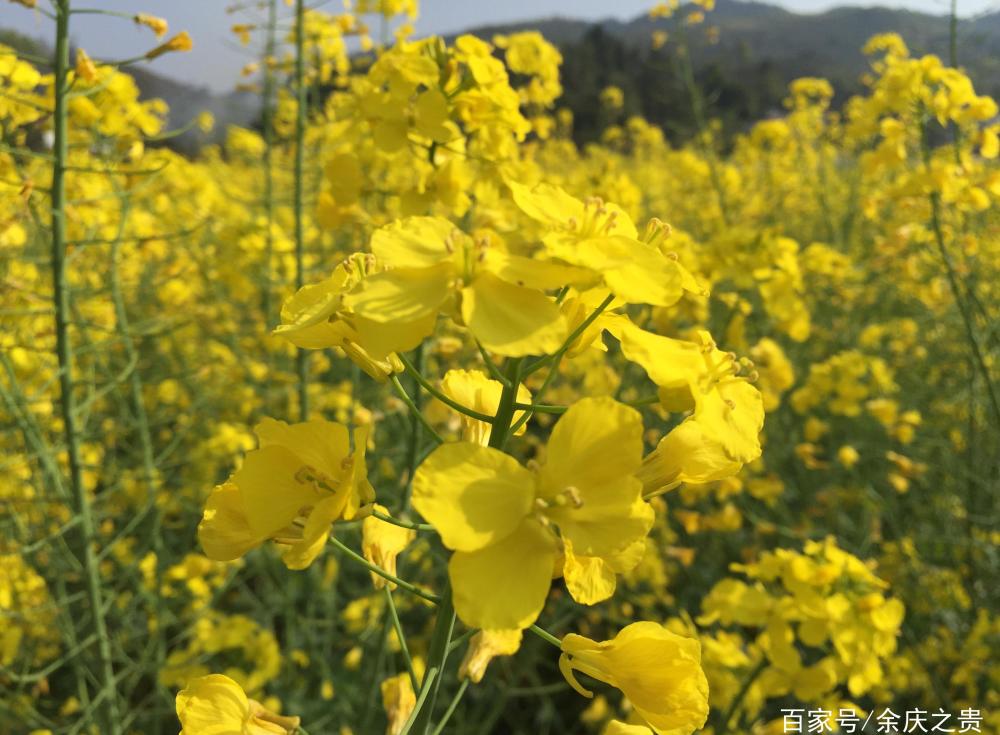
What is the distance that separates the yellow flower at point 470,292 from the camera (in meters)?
0.71

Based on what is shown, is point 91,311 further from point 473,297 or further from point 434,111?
point 473,297

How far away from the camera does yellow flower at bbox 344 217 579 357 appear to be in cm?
71

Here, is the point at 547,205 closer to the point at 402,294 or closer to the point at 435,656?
the point at 402,294

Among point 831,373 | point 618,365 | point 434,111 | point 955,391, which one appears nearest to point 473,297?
point 434,111

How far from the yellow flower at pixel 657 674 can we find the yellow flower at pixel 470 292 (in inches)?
14.8

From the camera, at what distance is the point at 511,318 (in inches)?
28.7

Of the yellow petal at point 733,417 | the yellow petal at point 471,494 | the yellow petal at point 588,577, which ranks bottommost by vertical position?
the yellow petal at point 588,577

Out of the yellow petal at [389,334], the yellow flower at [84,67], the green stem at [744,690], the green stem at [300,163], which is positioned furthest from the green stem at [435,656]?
the green stem at [300,163]

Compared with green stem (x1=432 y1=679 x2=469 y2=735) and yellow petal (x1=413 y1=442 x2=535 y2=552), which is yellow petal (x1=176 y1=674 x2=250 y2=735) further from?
yellow petal (x1=413 y1=442 x2=535 y2=552)

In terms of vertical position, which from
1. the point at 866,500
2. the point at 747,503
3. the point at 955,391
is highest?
the point at 955,391

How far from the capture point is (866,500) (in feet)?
11.2

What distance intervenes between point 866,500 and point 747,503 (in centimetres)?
57

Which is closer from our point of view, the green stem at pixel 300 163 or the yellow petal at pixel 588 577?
the yellow petal at pixel 588 577

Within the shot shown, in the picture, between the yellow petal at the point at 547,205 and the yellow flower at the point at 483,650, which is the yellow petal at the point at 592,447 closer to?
the yellow petal at the point at 547,205
